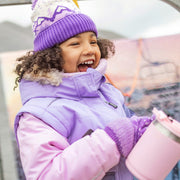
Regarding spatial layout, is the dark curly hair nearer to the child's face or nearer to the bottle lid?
the child's face

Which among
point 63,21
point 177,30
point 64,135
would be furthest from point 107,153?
point 177,30

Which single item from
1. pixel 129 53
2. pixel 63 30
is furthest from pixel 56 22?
pixel 129 53

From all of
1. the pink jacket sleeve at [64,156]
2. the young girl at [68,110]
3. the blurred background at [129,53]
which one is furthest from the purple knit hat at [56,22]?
the blurred background at [129,53]

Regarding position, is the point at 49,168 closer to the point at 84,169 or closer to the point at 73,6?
the point at 84,169

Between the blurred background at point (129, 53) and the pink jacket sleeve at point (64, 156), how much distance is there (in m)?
1.57

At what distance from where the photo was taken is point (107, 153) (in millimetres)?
765

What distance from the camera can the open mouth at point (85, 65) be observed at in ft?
3.43

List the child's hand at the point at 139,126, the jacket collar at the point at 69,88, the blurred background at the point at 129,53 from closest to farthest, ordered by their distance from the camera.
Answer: the child's hand at the point at 139,126 → the jacket collar at the point at 69,88 → the blurred background at the point at 129,53

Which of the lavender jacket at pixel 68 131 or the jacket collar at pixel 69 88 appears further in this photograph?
the jacket collar at pixel 69 88

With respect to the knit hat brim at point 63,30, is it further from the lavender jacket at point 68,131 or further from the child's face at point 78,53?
the lavender jacket at point 68,131

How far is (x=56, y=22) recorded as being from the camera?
1.06 metres

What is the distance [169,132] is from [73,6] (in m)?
0.70

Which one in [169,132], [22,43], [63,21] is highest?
[63,21]

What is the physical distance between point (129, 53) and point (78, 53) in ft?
5.71
